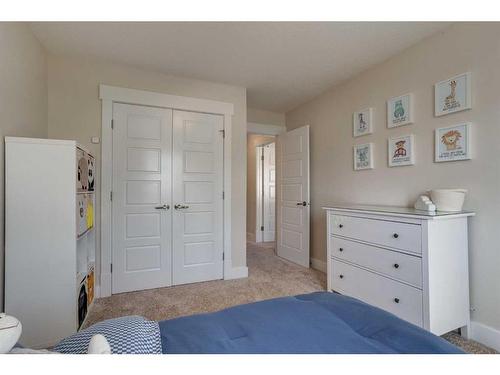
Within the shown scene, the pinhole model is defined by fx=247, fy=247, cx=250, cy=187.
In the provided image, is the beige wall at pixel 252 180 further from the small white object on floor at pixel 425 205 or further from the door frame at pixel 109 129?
the small white object on floor at pixel 425 205

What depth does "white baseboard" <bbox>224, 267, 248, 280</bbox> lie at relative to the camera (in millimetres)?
3033

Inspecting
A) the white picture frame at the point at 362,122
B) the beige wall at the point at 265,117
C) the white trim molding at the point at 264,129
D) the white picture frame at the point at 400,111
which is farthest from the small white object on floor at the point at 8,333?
the beige wall at the point at 265,117

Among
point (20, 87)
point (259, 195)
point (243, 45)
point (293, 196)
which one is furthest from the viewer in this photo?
point (259, 195)

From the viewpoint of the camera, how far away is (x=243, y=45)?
2.22 metres

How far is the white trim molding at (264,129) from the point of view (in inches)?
155

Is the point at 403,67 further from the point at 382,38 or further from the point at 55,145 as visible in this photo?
the point at 55,145

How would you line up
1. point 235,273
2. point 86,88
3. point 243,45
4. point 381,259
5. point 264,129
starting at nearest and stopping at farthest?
point 381,259, point 243,45, point 86,88, point 235,273, point 264,129

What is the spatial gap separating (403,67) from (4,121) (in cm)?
321

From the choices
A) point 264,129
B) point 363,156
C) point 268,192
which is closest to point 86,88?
point 264,129

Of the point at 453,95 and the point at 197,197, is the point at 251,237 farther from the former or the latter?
the point at 453,95

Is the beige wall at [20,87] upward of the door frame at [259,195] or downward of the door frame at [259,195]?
upward

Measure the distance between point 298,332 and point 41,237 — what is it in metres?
1.79

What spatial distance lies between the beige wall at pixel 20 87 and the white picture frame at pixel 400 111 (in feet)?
10.1
